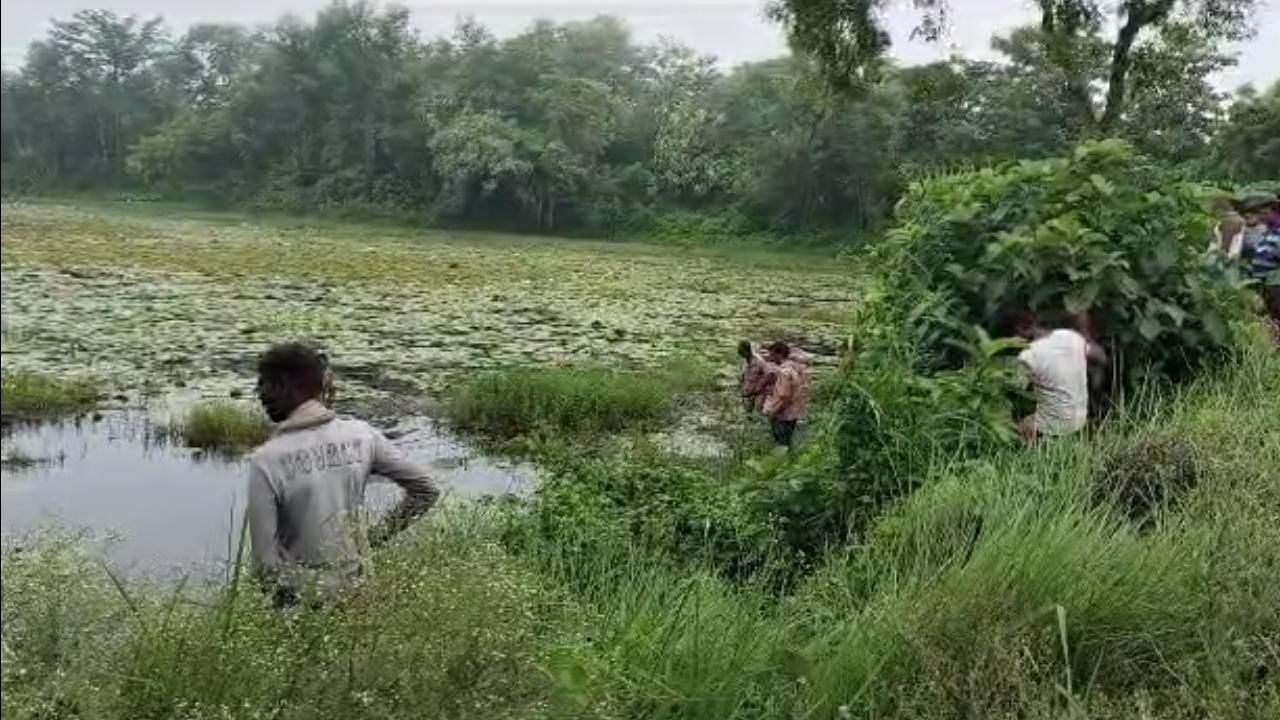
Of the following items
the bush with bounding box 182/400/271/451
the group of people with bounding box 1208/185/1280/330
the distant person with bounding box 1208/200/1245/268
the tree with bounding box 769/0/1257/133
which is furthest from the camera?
the tree with bounding box 769/0/1257/133

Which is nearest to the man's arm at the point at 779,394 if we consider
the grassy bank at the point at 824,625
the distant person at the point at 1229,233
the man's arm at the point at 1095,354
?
the distant person at the point at 1229,233

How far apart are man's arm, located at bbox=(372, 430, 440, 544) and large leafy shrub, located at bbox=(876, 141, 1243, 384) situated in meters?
3.16

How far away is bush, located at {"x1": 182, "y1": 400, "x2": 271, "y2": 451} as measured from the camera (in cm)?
964

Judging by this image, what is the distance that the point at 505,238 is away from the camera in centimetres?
1314

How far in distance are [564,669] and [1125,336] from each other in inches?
165

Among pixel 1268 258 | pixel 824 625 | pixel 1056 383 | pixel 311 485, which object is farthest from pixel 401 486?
pixel 1268 258

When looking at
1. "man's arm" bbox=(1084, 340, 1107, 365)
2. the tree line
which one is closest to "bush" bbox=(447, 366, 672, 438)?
the tree line

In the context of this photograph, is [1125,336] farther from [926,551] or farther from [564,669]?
[564,669]

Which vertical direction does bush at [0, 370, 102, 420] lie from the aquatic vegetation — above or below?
above

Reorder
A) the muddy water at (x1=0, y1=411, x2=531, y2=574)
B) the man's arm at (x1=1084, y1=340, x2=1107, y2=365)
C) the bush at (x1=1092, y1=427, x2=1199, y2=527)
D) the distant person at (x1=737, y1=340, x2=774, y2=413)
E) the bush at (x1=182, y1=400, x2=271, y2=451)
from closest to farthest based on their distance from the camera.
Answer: the muddy water at (x1=0, y1=411, x2=531, y2=574)
the bush at (x1=1092, y1=427, x2=1199, y2=527)
the man's arm at (x1=1084, y1=340, x2=1107, y2=365)
the distant person at (x1=737, y1=340, x2=774, y2=413)
the bush at (x1=182, y1=400, x2=271, y2=451)

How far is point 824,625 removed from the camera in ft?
11.6

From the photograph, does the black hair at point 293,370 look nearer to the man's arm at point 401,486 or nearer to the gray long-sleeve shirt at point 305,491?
the gray long-sleeve shirt at point 305,491

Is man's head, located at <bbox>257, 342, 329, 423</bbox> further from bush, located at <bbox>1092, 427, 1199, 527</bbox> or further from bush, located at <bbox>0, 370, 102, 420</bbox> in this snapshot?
bush, located at <bbox>1092, 427, 1199, 527</bbox>

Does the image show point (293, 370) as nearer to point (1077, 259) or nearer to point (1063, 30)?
point (1077, 259)
